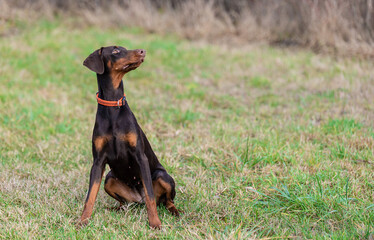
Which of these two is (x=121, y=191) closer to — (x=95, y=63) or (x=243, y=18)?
(x=95, y=63)

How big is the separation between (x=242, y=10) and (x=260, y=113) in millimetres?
5948

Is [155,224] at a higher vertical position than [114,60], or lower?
lower

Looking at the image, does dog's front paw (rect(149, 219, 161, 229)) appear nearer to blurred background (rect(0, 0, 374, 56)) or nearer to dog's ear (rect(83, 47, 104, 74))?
dog's ear (rect(83, 47, 104, 74))

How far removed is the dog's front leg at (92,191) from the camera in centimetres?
331

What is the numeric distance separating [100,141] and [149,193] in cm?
56

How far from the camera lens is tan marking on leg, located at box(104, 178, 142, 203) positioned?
3613mm

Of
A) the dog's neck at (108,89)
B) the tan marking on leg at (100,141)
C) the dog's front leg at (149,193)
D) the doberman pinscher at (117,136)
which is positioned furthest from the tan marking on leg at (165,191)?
the dog's neck at (108,89)

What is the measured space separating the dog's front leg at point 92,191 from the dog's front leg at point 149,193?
32 centimetres

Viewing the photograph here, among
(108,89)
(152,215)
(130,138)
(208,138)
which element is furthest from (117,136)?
(208,138)

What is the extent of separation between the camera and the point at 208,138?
5262 millimetres

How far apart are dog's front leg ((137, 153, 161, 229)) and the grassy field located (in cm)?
9

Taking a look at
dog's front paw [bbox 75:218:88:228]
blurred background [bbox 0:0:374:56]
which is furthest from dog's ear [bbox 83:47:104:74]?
blurred background [bbox 0:0:374:56]

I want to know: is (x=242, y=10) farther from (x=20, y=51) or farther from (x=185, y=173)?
(x=185, y=173)

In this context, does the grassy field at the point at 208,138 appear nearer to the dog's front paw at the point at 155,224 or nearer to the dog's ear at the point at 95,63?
the dog's front paw at the point at 155,224
